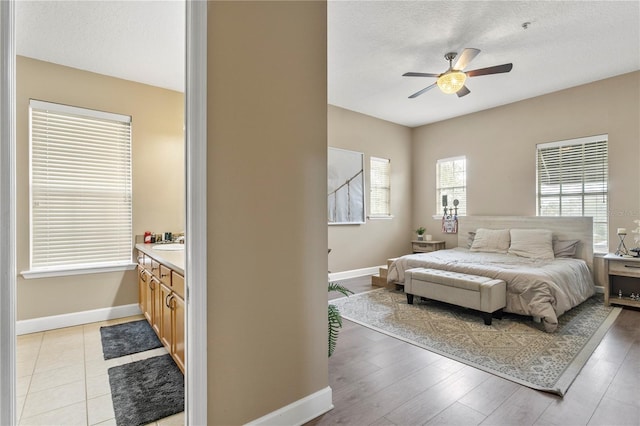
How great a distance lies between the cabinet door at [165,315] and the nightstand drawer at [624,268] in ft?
16.5

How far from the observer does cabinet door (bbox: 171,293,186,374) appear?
7.18 feet

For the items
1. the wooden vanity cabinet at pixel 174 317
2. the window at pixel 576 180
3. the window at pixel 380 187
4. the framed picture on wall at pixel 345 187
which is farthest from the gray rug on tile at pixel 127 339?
the window at pixel 576 180

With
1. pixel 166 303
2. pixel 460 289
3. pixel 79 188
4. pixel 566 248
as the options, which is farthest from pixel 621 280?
pixel 79 188

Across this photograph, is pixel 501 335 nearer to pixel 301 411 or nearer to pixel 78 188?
pixel 301 411

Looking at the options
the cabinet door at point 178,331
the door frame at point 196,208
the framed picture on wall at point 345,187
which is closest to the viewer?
the door frame at point 196,208

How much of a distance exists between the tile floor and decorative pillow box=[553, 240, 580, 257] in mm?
5120

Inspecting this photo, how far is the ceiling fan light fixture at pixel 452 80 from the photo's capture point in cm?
342

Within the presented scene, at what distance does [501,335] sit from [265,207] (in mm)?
2773

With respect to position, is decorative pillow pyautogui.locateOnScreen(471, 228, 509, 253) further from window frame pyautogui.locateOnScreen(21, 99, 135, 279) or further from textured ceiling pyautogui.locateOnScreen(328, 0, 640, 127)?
window frame pyautogui.locateOnScreen(21, 99, 135, 279)

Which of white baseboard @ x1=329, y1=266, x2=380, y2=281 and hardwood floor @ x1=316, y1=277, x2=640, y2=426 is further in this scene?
white baseboard @ x1=329, y1=266, x2=380, y2=281

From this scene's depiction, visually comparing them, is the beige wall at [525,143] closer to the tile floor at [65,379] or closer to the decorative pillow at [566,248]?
the decorative pillow at [566,248]

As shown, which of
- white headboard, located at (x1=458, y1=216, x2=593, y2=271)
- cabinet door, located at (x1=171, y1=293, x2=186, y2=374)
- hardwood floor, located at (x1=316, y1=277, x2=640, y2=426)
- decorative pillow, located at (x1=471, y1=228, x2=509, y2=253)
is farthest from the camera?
decorative pillow, located at (x1=471, y1=228, x2=509, y2=253)

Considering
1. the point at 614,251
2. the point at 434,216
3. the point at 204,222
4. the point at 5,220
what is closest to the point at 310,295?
the point at 204,222

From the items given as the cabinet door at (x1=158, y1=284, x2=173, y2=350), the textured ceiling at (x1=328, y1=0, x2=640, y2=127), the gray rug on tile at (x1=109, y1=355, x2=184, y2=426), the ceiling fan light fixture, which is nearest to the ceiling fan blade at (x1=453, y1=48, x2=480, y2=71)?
the ceiling fan light fixture
